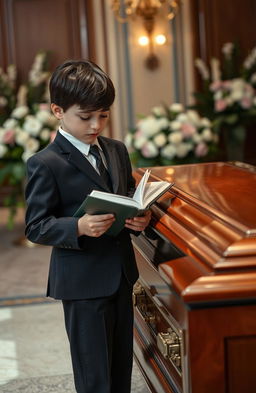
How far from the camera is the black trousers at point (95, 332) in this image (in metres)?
2.32

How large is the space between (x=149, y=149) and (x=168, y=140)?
24 cm

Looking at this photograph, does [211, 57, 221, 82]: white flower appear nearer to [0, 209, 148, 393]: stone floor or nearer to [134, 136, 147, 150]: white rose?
[134, 136, 147, 150]: white rose

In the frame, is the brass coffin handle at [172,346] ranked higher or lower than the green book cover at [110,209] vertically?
lower

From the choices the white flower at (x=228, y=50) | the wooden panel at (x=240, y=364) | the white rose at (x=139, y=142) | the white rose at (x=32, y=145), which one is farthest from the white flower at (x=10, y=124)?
the wooden panel at (x=240, y=364)

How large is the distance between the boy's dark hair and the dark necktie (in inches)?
7.6

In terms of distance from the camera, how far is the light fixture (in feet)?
24.9

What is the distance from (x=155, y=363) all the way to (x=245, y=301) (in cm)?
104

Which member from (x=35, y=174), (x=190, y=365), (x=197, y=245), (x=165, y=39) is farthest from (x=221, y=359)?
(x=165, y=39)

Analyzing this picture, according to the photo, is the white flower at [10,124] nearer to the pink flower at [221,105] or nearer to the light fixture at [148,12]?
the light fixture at [148,12]

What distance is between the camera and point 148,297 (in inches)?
107

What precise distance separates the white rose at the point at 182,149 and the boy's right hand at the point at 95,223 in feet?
13.2

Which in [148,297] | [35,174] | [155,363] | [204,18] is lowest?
[155,363]

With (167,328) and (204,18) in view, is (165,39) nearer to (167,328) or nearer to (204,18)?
(204,18)

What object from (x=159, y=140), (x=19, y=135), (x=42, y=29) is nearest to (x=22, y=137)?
(x=19, y=135)
